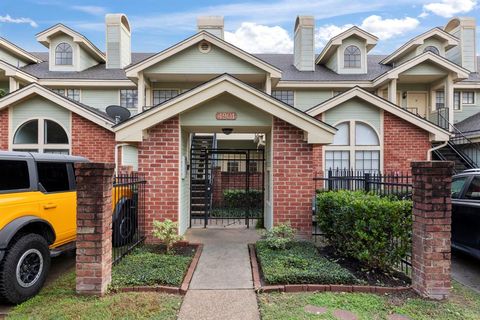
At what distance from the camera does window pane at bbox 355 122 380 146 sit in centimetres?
1141

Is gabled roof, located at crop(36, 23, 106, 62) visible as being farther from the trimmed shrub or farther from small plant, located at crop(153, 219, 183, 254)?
the trimmed shrub

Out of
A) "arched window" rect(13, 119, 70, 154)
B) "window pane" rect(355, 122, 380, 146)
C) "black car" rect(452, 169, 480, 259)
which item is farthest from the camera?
"window pane" rect(355, 122, 380, 146)

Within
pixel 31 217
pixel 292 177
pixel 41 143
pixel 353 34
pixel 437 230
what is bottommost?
pixel 437 230

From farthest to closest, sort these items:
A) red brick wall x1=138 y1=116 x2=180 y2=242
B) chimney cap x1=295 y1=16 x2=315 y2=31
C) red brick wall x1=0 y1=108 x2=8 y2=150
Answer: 1. chimney cap x1=295 y1=16 x2=315 y2=31
2. red brick wall x1=0 y1=108 x2=8 y2=150
3. red brick wall x1=138 y1=116 x2=180 y2=242

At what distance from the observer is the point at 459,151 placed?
549 inches

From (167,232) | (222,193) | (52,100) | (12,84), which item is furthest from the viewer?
(12,84)

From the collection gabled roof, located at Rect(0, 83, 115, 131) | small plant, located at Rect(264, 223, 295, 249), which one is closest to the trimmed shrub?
small plant, located at Rect(264, 223, 295, 249)

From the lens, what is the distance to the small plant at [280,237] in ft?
19.5

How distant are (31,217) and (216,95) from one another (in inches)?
156

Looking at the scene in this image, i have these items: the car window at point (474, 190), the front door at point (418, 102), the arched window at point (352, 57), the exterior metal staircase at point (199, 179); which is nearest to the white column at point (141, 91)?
the exterior metal staircase at point (199, 179)

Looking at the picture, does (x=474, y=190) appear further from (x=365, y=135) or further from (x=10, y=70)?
(x=10, y=70)

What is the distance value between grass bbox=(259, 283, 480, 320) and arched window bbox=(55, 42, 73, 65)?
16.1 metres

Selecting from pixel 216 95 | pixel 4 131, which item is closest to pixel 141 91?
pixel 4 131

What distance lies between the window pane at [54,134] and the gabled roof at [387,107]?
878 centimetres
